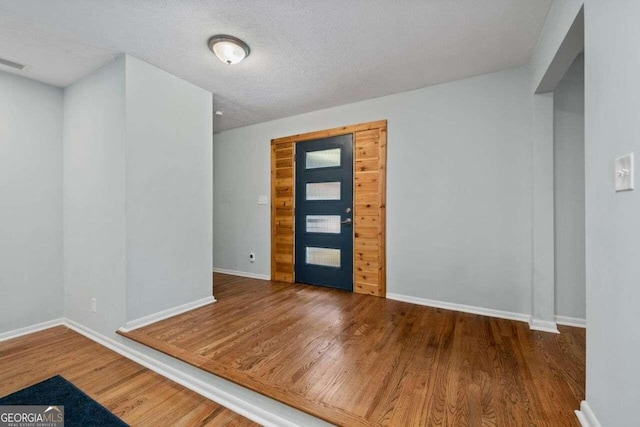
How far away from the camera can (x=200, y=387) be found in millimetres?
1817

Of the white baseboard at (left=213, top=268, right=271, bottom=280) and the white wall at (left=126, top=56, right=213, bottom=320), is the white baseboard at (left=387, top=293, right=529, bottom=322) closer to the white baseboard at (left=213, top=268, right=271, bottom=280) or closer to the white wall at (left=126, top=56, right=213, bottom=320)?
the white baseboard at (left=213, top=268, right=271, bottom=280)

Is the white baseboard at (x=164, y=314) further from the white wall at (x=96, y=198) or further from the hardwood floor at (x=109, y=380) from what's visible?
the hardwood floor at (x=109, y=380)

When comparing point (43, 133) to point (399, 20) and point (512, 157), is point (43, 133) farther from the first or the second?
point (512, 157)

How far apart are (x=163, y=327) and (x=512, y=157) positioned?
373cm

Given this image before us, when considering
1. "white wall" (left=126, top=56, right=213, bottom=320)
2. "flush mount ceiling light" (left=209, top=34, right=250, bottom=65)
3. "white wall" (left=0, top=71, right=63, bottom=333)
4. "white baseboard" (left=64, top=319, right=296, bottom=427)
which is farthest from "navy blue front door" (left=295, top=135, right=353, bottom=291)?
"white wall" (left=0, top=71, right=63, bottom=333)

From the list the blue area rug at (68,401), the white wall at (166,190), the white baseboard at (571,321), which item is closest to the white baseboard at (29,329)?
the blue area rug at (68,401)

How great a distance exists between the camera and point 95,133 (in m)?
2.60

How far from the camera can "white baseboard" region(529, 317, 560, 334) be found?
7.65 feet
